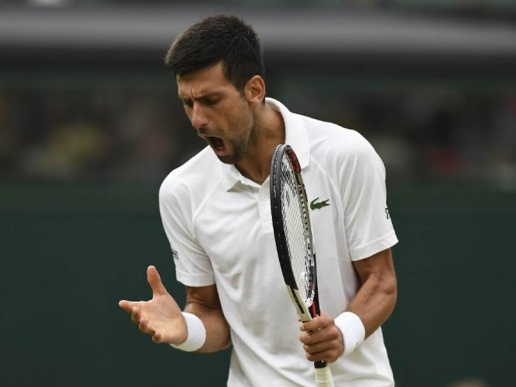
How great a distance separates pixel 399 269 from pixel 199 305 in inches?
141

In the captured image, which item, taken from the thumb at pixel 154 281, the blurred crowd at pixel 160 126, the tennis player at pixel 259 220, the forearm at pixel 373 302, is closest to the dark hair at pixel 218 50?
the tennis player at pixel 259 220

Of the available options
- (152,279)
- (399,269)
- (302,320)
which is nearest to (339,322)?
(302,320)

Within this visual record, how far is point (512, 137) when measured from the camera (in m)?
7.85

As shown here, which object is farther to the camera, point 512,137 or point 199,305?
point 512,137

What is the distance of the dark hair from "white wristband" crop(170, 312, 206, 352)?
2.52 feet

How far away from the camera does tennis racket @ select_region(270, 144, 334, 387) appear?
11.6 ft

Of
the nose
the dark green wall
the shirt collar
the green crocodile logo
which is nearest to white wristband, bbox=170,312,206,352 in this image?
the shirt collar

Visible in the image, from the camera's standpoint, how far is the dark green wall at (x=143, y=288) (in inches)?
300

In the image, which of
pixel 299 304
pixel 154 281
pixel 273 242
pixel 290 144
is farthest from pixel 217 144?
pixel 299 304

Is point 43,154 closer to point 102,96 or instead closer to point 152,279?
point 102,96

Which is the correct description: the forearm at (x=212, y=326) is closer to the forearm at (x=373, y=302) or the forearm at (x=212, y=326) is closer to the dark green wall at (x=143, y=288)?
the forearm at (x=373, y=302)

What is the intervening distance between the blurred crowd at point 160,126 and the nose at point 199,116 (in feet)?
12.1

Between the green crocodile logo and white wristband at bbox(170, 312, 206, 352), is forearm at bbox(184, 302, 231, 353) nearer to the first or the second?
white wristband at bbox(170, 312, 206, 352)

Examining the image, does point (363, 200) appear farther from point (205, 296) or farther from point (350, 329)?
point (205, 296)
